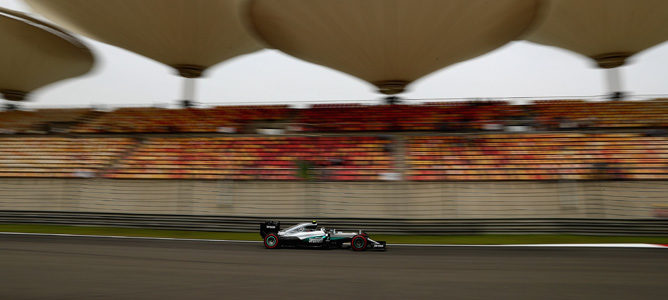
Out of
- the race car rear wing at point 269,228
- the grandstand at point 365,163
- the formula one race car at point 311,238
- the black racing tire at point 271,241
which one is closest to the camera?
the formula one race car at point 311,238

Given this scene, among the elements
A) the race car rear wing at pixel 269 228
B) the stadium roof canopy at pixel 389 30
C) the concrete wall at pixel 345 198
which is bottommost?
the race car rear wing at pixel 269 228

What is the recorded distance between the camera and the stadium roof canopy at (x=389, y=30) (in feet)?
49.4

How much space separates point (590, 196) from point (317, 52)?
13.9m

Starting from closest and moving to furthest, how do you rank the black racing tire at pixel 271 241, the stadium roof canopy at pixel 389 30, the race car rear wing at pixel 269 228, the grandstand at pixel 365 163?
the black racing tire at pixel 271 241 → the race car rear wing at pixel 269 228 → the grandstand at pixel 365 163 → the stadium roof canopy at pixel 389 30

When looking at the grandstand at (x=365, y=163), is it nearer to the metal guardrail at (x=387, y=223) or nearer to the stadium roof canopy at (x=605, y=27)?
the metal guardrail at (x=387, y=223)

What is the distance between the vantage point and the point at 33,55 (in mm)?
23250

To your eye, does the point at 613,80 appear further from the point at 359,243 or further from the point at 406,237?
the point at 359,243

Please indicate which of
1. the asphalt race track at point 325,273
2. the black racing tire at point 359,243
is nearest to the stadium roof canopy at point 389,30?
the black racing tire at point 359,243

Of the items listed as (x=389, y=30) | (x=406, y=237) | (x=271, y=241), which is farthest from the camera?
(x=389, y=30)

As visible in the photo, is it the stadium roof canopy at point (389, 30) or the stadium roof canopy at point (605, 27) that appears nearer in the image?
the stadium roof canopy at point (389, 30)

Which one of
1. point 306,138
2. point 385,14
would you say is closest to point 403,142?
point 306,138

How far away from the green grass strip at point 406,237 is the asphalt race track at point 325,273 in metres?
1.40

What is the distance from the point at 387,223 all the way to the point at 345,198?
169cm

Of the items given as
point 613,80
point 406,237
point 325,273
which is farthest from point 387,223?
point 613,80
